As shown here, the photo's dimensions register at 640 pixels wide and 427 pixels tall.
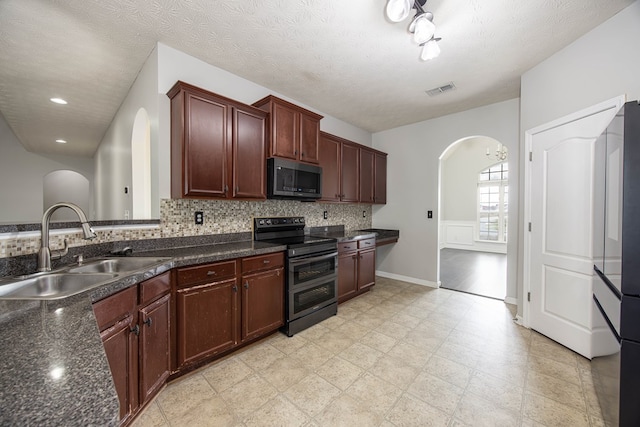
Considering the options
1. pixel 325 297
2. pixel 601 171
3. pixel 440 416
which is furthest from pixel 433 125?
pixel 440 416

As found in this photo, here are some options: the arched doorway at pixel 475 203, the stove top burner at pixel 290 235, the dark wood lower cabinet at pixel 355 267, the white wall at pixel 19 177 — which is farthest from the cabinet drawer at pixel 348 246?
the white wall at pixel 19 177

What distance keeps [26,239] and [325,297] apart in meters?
2.41

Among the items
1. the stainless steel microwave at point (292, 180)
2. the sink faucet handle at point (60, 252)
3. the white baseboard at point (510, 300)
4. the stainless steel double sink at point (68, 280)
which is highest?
the stainless steel microwave at point (292, 180)

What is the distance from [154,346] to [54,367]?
125 cm

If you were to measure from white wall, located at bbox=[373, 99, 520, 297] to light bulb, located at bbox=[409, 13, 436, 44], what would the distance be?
234cm

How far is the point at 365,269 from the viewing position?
3615 mm

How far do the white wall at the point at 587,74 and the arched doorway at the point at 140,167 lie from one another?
4.33 meters

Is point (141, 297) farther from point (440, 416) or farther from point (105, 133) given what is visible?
point (105, 133)

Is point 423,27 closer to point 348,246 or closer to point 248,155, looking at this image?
point 248,155

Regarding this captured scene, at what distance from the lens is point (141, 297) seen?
1.50m

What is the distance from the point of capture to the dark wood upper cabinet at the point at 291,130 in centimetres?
262

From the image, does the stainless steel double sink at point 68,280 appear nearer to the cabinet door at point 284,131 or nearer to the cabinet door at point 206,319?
the cabinet door at point 206,319

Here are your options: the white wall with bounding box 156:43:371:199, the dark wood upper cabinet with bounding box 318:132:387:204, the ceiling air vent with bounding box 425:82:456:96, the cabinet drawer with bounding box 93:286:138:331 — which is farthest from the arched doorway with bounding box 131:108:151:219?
the ceiling air vent with bounding box 425:82:456:96

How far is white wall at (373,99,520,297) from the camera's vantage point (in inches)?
142
